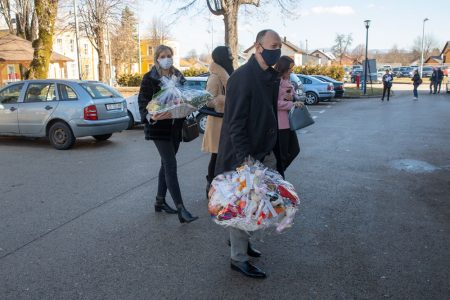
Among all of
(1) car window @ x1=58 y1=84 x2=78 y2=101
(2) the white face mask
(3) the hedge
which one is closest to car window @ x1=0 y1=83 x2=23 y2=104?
(1) car window @ x1=58 y1=84 x2=78 y2=101

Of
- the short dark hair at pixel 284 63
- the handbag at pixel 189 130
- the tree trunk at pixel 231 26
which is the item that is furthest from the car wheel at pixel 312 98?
the handbag at pixel 189 130

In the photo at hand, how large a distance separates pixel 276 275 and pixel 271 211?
2.35 feet

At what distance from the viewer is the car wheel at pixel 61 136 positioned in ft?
32.3

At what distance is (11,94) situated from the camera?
1048cm

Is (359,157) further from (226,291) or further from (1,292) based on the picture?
(1,292)

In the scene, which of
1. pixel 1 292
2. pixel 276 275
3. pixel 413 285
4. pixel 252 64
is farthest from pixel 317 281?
pixel 1 292

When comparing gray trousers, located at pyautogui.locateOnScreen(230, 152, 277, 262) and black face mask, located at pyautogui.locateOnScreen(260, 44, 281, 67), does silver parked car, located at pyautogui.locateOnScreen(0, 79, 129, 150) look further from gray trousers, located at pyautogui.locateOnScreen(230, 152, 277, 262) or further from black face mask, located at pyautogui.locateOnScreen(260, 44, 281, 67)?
black face mask, located at pyautogui.locateOnScreen(260, 44, 281, 67)

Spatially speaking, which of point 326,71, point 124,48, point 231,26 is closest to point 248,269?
point 231,26

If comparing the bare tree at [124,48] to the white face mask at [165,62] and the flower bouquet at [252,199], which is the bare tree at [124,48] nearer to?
the white face mask at [165,62]

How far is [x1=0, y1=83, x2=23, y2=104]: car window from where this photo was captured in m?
10.4

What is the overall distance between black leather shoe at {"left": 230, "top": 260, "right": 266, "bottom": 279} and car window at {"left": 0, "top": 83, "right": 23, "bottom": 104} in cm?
849

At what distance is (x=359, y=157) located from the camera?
8.67 meters

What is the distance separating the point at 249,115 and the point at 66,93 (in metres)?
7.61

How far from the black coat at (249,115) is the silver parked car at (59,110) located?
6978 mm
